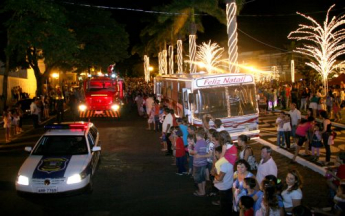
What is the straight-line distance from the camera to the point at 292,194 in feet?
20.0

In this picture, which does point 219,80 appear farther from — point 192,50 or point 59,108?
point 192,50

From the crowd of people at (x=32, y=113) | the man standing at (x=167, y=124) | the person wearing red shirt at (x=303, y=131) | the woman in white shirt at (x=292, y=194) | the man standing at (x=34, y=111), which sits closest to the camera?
the woman in white shirt at (x=292, y=194)

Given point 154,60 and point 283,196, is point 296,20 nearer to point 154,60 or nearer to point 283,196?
point 154,60

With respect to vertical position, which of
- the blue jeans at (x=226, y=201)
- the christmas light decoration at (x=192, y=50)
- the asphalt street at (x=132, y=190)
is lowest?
the asphalt street at (x=132, y=190)

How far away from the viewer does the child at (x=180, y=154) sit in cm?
1095

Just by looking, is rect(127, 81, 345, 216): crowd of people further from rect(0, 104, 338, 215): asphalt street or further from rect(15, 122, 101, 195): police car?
rect(15, 122, 101, 195): police car

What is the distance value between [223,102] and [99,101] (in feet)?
45.4

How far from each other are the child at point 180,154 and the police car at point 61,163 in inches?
87.5

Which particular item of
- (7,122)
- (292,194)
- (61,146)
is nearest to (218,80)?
(61,146)

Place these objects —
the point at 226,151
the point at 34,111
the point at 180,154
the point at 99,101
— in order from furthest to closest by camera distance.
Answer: the point at 99,101, the point at 34,111, the point at 180,154, the point at 226,151

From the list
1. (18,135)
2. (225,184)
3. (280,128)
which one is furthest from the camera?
(18,135)

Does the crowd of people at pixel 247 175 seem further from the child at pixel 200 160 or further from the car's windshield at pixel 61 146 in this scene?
the car's windshield at pixel 61 146

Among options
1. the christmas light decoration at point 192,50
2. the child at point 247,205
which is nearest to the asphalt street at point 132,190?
the child at point 247,205

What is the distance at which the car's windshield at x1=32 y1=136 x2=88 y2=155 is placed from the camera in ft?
34.1
